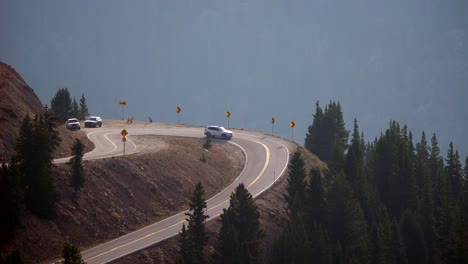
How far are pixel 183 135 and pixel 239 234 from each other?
1426 inches

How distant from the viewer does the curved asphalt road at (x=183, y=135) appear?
47250 millimetres

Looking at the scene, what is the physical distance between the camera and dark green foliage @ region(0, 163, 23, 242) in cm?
4188

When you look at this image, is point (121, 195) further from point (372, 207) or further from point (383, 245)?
point (372, 207)

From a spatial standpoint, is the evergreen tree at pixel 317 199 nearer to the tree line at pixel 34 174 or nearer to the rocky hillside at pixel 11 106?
the tree line at pixel 34 174

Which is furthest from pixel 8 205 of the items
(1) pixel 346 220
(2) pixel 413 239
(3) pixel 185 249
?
(2) pixel 413 239

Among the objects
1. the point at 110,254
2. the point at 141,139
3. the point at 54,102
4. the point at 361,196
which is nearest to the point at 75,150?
the point at 110,254

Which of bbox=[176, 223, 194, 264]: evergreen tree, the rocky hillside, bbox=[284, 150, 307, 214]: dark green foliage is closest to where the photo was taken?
bbox=[176, 223, 194, 264]: evergreen tree

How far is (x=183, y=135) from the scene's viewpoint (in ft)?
284

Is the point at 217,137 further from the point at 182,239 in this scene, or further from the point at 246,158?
the point at 182,239

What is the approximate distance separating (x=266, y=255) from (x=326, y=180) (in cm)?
1773

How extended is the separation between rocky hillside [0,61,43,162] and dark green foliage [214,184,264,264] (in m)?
19.4

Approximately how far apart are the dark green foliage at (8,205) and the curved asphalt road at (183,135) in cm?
560

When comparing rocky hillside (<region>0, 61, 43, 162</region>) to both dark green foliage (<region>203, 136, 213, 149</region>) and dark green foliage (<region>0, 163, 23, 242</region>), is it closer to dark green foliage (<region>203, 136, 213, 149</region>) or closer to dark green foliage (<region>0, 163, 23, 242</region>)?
dark green foliage (<region>0, 163, 23, 242</region>)

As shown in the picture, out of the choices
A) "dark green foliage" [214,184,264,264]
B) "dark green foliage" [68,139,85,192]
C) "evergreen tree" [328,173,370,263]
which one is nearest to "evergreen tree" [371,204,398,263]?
"evergreen tree" [328,173,370,263]
